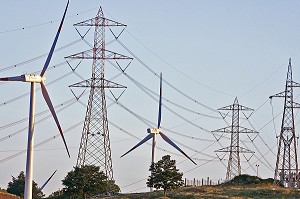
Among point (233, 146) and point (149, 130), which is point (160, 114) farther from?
point (233, 146)

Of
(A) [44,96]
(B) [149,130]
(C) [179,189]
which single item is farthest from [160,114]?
(A) [44,96]

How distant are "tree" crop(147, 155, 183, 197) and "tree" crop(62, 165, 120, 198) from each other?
9308 millimetres

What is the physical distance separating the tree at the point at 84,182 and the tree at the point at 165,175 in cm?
931

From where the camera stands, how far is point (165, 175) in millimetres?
150250

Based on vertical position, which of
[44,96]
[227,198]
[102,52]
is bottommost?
[227,198]

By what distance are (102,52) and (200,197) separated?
3100 cm

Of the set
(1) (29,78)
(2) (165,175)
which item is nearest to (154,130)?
(2) (165,175)

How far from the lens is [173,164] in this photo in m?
153

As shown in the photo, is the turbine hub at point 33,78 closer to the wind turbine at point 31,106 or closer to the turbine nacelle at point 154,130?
the wind turbine at point 31,106

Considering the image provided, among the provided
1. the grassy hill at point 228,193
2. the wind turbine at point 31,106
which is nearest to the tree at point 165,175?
the grassy hill at point 228,193

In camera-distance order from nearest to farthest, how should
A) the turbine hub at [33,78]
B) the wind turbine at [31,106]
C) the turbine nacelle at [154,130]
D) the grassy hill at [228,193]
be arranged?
the wind turbine at [31,106] → the turbine hub at [33,78] → the grassy hill at [228,193] → the turbine nacelle at [154,130]

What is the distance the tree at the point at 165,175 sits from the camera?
14975cm

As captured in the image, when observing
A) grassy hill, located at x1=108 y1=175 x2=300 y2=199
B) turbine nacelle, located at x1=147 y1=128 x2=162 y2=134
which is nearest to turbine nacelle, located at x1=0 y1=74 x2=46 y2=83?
grassy hill, located at x1=108 y1=175 x2=300 y2=199

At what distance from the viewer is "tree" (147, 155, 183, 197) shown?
150 meters
